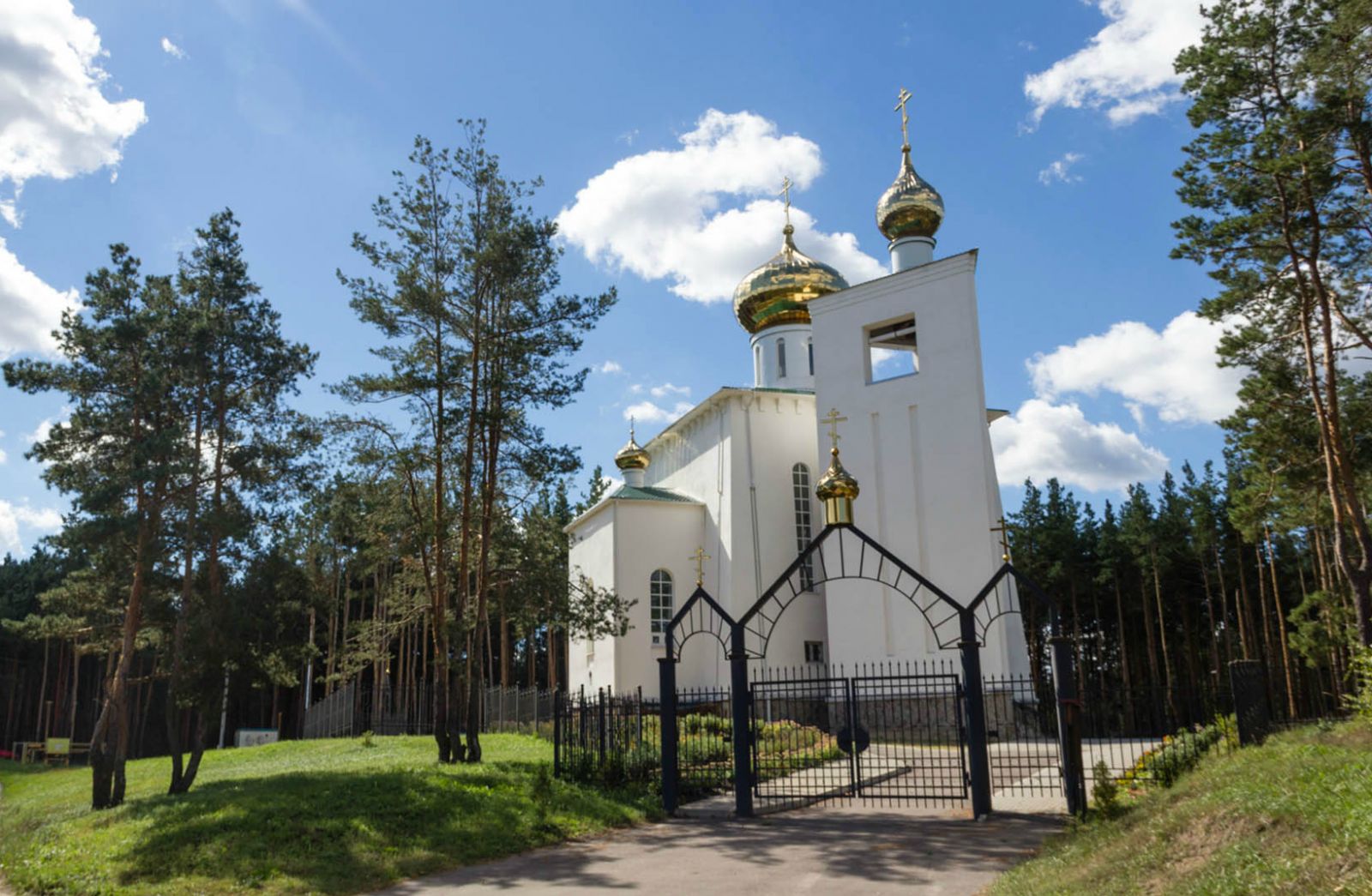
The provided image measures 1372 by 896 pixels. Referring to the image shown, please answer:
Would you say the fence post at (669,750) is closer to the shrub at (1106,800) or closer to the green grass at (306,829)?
the green grass at (306,829)

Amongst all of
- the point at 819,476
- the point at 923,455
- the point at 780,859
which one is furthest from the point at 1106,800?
the point at 819,476

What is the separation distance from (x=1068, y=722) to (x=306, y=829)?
26.3 ft

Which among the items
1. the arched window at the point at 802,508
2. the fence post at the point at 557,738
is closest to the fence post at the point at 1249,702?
the fence post at the point at 557,738

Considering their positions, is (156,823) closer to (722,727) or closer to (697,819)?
(697,819)

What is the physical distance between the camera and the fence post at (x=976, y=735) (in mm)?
11008

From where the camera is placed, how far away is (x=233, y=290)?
51.8 ft

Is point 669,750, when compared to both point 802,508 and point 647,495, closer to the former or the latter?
point 802,508

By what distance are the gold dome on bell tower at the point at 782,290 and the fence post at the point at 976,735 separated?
1862cm

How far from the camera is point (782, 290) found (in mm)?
29141

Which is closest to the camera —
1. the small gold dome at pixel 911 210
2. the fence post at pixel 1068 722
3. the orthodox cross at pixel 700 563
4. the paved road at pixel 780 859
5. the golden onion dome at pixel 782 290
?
the paved road at pixel 780 859

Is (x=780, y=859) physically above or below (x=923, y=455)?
below

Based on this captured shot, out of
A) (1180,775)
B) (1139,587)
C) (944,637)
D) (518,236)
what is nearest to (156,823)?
(518,236)

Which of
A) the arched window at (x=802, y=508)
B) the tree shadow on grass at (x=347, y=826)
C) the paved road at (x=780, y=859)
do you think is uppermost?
the arched window at (x=802, y=508)

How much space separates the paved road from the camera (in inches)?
327
